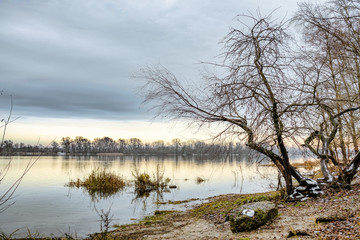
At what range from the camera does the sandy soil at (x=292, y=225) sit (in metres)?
5.77

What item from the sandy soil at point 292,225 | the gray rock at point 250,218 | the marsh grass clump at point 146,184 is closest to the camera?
the sandy soil at point 292,225

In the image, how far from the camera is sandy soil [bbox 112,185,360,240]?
5.77 meters

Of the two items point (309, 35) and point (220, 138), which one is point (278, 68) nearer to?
point (220, 138)

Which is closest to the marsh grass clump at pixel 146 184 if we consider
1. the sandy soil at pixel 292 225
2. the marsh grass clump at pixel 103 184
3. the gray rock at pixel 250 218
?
the marsh grass clump at pixel 103 184

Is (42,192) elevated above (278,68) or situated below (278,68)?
below

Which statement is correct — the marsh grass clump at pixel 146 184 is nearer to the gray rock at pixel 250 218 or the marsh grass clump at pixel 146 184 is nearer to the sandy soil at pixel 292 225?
the sandy soil at pixel 292 225

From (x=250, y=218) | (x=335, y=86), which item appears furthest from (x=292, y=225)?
(x=335, y=86)

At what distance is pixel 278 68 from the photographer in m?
8.64

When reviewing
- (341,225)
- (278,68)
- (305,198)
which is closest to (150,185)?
(305,198)

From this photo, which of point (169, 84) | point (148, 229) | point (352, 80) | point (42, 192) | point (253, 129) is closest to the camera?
point (253, 129)

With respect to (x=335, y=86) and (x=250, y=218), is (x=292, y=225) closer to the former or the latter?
(x=250, y=218)

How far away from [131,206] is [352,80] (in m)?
12.1

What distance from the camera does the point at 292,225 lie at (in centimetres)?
665

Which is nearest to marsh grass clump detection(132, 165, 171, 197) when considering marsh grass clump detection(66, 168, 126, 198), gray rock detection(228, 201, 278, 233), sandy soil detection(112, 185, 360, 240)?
marsh grass clump detection(66, 168, 126, 198)
